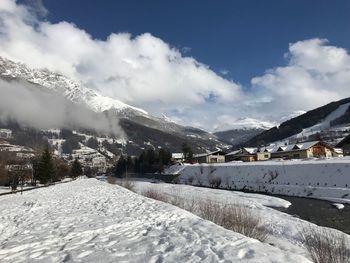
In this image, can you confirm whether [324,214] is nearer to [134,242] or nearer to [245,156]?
[134,242]

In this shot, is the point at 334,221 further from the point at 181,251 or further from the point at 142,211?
the point at 181,251

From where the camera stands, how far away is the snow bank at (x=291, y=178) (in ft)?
180

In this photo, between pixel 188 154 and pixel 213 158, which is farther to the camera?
pixel 213 158

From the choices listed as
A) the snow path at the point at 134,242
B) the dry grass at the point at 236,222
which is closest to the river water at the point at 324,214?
the dry grass at the point at 236,222

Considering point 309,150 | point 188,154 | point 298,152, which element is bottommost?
point 298,152

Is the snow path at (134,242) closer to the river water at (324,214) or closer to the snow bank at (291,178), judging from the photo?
the river water at (324,214)

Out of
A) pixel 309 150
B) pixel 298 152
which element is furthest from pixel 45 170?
pixel 309 150

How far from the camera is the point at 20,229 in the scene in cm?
1967

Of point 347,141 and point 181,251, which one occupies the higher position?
point 347,141

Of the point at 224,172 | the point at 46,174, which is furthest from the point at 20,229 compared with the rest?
the point at 46,174

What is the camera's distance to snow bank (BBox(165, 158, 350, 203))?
5478 cm

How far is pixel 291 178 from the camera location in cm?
6850

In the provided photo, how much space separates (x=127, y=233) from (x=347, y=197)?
39876 millimetres

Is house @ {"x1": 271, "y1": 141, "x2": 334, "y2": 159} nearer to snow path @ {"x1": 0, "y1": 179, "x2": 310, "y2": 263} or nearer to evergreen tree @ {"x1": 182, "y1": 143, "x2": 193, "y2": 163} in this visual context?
evergreen tree @ {"x1": 182, "y1": 143, "x2": 193, "y2": 163}
